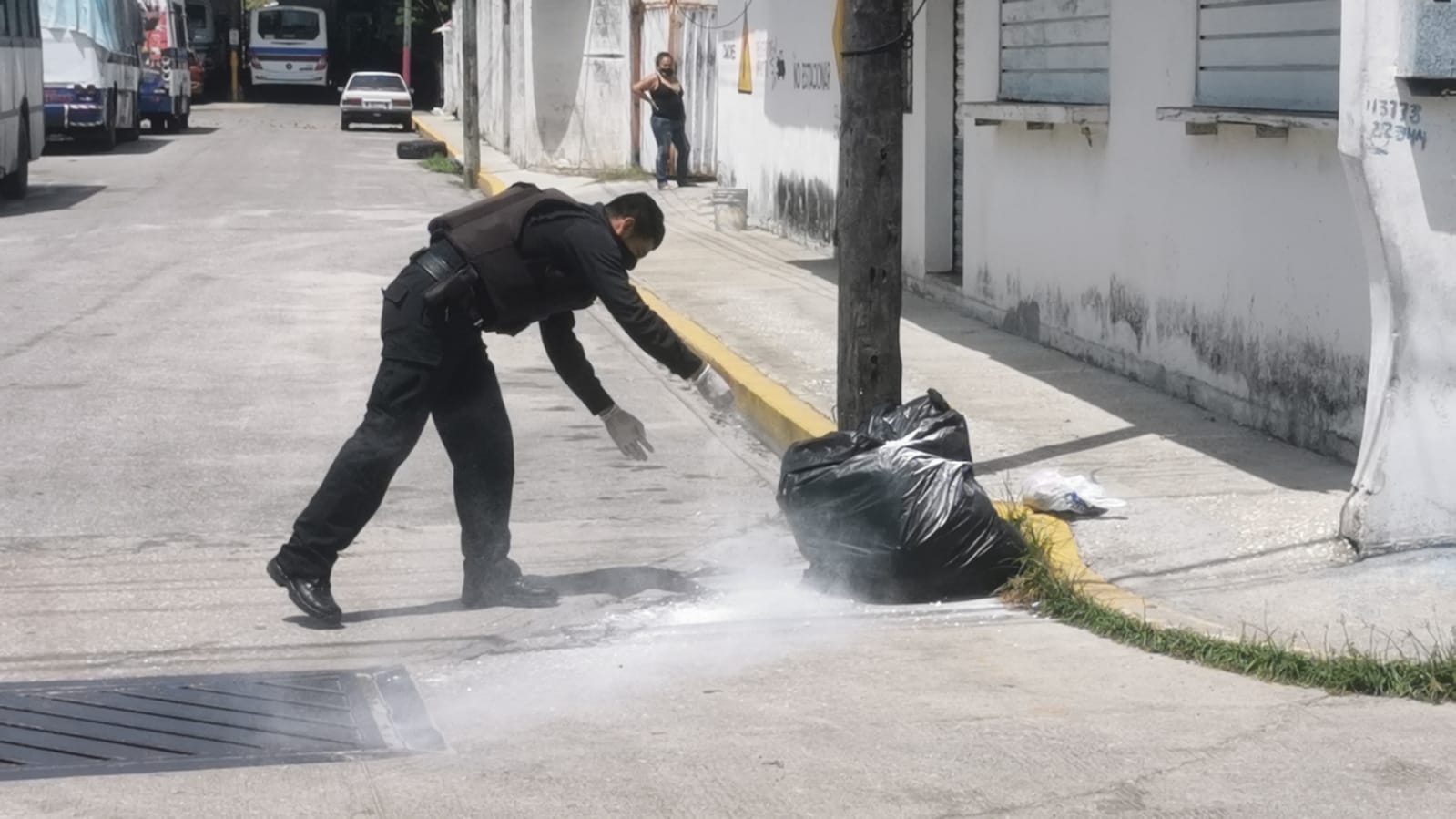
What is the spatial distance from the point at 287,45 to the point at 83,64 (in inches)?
1101

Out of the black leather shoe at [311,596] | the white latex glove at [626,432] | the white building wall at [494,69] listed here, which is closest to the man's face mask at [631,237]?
the white latex glove at [626,432]

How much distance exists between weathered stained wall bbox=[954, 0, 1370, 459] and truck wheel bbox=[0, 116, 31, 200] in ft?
46.7

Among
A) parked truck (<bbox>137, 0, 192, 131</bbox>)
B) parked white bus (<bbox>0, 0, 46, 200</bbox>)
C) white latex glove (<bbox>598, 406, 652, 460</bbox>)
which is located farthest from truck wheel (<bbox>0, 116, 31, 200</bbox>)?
white latex glove (<bbox>598, 406, 652, 460</bbox>)

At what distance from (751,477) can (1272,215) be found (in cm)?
260

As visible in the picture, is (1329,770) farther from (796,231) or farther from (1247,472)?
(796,231)

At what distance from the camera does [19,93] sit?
74.4ft

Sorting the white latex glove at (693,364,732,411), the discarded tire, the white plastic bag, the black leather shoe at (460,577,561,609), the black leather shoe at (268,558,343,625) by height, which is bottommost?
the black leather shoe at (460,577,561,609)

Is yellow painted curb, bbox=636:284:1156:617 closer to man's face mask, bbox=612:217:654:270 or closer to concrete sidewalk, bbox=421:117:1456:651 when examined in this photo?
concrete sidewalk, bbox=421:117:1456:651

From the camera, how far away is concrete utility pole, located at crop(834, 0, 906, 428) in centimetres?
753

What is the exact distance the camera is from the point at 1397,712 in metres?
5.29

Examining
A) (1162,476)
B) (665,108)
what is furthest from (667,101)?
(1162,476)

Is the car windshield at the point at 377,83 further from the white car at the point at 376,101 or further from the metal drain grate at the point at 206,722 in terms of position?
the metal drain grate at the point at 206,722

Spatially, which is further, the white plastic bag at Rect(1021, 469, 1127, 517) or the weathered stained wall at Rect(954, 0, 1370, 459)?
the weathered stained wall at Rect(954, 0, 1370, 459)

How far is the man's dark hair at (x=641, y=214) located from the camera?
6238mm
